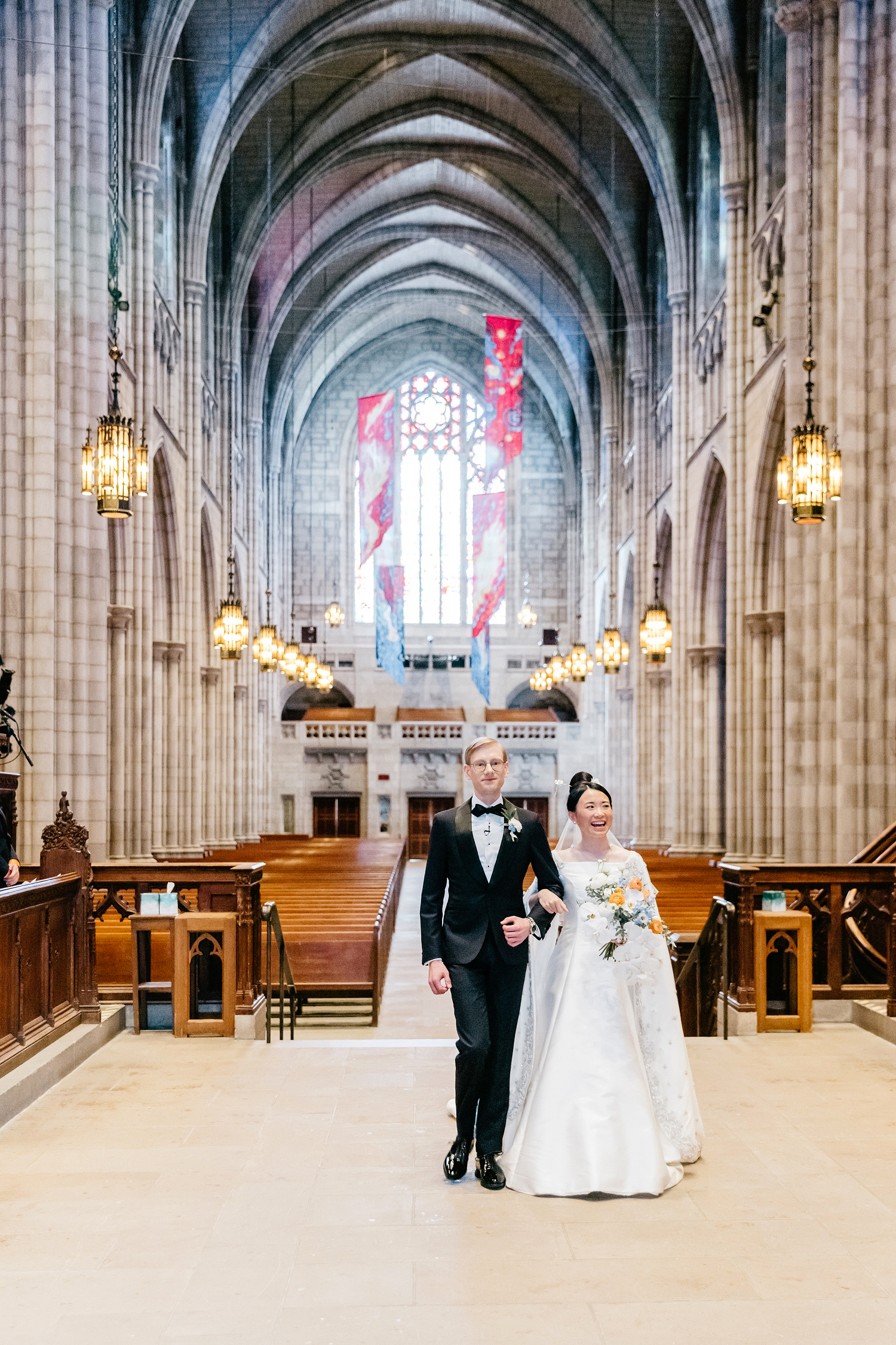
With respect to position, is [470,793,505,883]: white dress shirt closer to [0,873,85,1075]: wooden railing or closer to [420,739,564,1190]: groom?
[420,739,564,1190]: groom

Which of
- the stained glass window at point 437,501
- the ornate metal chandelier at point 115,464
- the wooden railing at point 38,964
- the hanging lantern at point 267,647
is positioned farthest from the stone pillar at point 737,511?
the stained glass window at point 437,501

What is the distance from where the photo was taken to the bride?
4.41 meters

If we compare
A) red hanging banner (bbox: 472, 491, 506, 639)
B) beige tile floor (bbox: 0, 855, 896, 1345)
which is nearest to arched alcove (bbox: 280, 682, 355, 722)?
red hanging banner (bbox: 472, 491, 506, 639)

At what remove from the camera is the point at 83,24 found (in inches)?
460

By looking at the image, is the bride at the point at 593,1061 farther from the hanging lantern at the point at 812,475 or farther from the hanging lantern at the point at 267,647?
the hanging lantern at the point at 267,647

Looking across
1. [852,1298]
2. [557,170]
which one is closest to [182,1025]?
[852,1298]

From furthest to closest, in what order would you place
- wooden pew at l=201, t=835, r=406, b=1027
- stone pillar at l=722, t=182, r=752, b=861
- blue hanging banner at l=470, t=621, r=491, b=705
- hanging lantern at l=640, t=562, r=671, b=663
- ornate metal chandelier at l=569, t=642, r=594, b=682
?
blue hanging banner at l=470, t=621, r=491, b=705
ornate metal chandelier at l=569, t=642, r=594, b=682
hanging lantern at l=640, t=562, r=671, b=663
stone pillar at l=722, t=182, r=752, b=861
wooden pew at l=201, t=835, r=406, b=1027

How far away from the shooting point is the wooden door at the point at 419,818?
32.2 m

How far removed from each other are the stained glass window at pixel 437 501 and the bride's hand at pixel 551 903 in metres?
31.7

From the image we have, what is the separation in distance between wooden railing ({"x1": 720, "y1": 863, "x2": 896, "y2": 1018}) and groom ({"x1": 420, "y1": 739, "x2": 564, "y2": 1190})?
10.5 feet

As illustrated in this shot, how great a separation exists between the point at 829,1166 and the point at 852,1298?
4.02ft

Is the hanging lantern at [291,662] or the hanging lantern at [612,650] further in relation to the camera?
the hanging lantern at [291,662]

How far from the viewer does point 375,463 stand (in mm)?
24031

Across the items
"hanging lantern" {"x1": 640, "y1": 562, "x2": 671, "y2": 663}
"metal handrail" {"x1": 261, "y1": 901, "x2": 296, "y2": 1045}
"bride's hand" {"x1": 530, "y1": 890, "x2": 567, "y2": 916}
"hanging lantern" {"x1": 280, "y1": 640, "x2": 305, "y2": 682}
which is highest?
"hanging lantern" {"x1": 640, "y1": 562, "x2": 671, "y2": 663}
